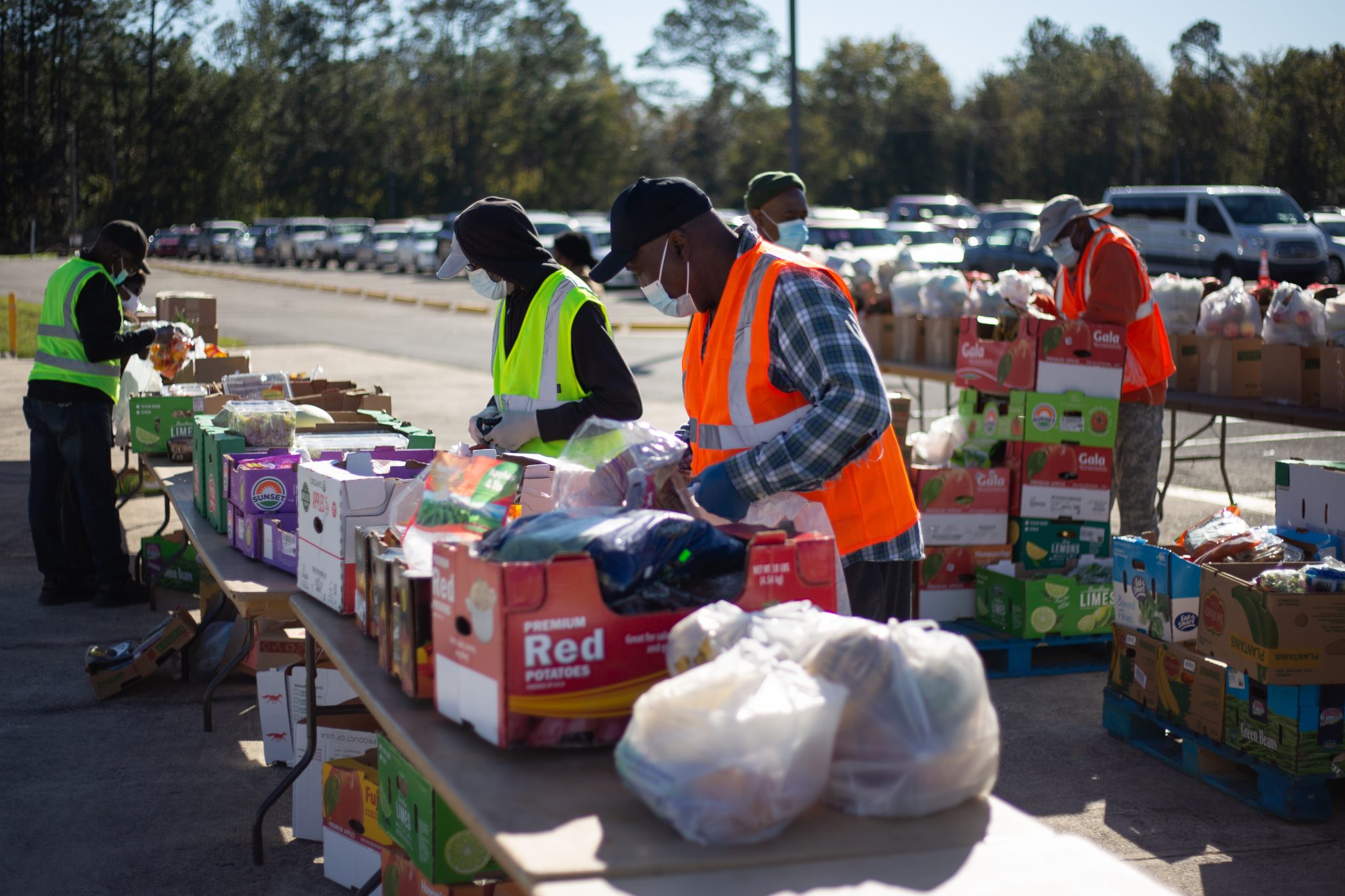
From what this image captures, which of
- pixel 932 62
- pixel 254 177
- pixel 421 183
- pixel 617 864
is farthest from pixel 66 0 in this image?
pixel 617 864

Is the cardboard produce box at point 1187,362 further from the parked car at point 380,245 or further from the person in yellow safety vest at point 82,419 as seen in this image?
the parked car at point 380,245

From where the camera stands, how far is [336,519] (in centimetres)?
337

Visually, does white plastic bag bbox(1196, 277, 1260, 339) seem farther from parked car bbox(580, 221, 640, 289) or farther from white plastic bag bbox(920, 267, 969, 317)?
parked car bbox(580, 221, 640, 289)

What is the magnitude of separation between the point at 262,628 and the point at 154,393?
1837 millimetres

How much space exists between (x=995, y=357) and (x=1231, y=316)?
7.06 ft

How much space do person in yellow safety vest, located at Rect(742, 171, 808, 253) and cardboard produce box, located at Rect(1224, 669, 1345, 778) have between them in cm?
403

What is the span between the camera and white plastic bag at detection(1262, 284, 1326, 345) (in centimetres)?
→ 721

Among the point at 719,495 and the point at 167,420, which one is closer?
the point at 719,495

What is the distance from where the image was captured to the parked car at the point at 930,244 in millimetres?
24969

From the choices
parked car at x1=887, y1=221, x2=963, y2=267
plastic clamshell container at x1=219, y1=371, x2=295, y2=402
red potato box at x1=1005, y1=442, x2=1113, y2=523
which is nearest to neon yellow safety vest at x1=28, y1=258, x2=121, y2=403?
plastic clamshell container at x1=219, y1=371, x2=295, y2=402

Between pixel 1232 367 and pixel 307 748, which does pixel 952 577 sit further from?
pixel 307 748

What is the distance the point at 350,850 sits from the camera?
3852 mm

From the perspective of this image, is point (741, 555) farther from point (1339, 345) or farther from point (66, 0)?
point (66, 0)

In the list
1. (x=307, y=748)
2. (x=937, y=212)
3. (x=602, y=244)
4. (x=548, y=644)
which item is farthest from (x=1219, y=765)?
(x=937, y=212)
